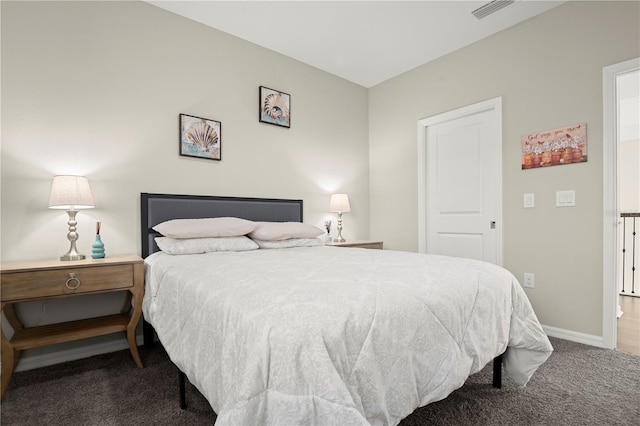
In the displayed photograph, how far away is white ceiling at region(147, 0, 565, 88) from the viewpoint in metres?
2.63

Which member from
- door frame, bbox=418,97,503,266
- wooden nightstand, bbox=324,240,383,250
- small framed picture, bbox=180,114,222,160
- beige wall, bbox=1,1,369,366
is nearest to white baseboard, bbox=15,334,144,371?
beige wall, bbox=1,1,369,366

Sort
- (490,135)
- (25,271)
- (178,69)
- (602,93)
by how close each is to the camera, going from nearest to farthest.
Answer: (25,271)
(602,93)
(178,69)
(490,135)

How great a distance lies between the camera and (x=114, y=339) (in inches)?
94.5

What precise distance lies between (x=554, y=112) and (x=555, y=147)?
0.94 ft

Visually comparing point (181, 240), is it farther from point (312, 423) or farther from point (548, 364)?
point (548, 364)

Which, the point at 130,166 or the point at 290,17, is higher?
the point at 290,17

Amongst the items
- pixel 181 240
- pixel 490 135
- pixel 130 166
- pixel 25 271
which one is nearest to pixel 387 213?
pixel 490 135

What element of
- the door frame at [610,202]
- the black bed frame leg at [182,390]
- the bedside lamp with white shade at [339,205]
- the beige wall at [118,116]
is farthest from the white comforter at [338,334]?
the bedside lamp with white shade at [339,205]

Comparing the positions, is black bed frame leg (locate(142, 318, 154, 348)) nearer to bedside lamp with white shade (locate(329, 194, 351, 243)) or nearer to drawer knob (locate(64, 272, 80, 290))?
drawer knob (locate(64, 272, 80, 290))

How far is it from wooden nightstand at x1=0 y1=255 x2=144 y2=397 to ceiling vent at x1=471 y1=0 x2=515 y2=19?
10.4 feet

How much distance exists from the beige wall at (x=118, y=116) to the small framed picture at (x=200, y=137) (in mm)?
57

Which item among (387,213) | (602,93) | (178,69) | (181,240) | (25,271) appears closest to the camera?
(25,271)

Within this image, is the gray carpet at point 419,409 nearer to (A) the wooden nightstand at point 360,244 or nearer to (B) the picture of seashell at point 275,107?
(A) the wooden nightstand at point 360,244

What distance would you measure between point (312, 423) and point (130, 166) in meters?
2.38
